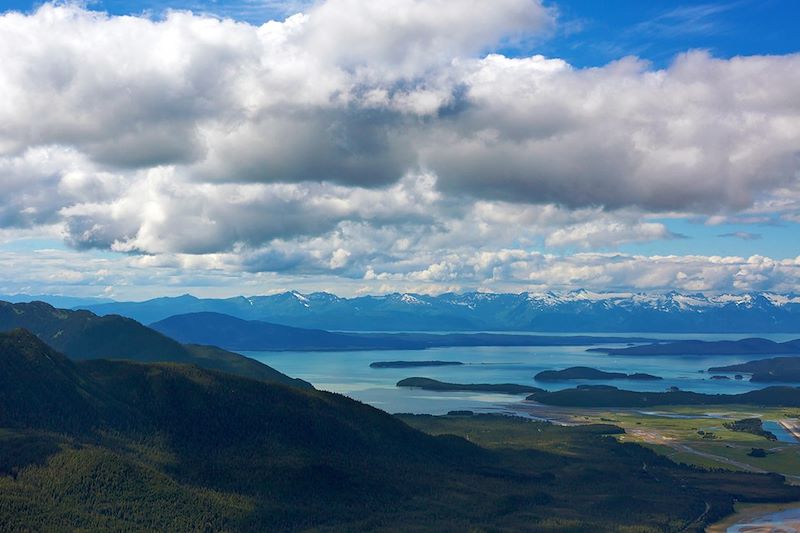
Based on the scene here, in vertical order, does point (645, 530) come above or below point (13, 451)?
below

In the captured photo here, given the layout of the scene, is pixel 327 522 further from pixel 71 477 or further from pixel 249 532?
pixel 71 477

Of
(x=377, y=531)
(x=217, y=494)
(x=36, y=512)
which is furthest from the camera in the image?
(x=217, y=494)

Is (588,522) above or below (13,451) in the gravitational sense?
below

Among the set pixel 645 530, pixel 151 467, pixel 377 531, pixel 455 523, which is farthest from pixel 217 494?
pixel 645 530

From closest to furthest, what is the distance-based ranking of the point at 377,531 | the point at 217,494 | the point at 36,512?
the point at 36,512
the point at 377,531
the point at 217,494

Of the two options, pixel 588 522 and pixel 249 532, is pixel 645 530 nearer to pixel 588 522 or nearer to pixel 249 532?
pixel 588 522

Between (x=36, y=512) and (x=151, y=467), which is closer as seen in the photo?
(x=36, y=512)

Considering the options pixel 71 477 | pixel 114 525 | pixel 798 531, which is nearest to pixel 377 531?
pixel 114 525

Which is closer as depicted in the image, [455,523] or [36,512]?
[36,512]
